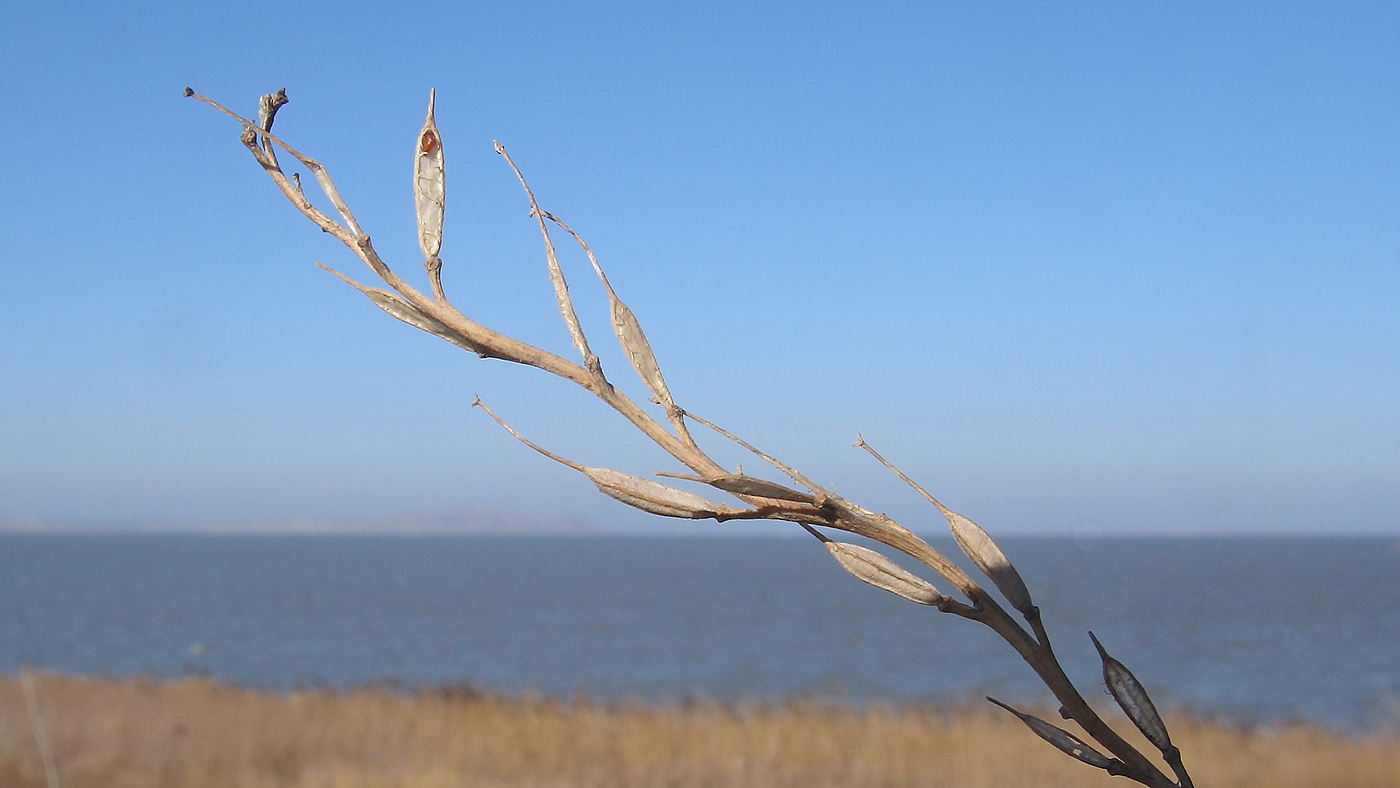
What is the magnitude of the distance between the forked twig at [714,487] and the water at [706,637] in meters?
20.4

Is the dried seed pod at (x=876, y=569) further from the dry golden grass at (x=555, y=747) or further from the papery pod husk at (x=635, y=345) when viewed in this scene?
the dry golden grass at (x=555, y=747)

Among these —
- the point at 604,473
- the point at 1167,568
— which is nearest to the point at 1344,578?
the point at 1167,568

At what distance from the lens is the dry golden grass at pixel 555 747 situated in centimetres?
1038

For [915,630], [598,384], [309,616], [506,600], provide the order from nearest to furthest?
[598,384] → [915,630] → [309,616] → [506,600]

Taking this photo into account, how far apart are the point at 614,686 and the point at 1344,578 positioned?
8014 cm

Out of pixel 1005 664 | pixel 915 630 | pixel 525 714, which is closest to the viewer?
pixel 525 714

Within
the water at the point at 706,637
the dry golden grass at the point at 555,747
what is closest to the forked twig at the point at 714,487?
the dry golden grass at the point at 555,747

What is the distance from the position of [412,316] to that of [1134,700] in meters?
0.53

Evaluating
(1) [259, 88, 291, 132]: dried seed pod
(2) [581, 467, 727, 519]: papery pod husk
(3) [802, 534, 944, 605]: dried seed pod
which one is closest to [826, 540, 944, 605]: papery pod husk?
(3) [802, 534, 944, 605]: dried seed pod

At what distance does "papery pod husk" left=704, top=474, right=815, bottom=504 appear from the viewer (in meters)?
0.58

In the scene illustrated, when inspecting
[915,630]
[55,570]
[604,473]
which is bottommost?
[55,570]

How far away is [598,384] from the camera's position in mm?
622

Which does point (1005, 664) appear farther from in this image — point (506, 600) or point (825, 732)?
point (506, 600)

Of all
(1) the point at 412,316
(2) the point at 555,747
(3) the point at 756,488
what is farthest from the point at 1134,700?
(2) the point at 555,747
